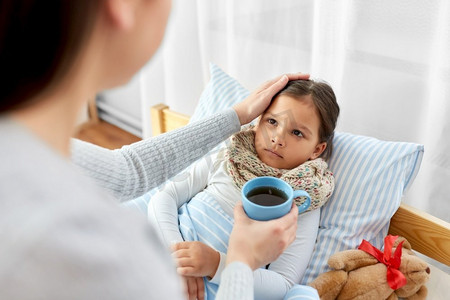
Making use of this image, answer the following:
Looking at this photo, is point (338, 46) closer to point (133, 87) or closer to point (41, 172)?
point (41, 172)

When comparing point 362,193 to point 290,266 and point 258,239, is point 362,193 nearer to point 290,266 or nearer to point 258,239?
point 290,266

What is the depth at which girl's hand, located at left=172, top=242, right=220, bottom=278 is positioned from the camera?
100cm

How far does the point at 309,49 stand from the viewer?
1.59 metres

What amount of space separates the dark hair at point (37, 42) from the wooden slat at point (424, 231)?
3.50ft

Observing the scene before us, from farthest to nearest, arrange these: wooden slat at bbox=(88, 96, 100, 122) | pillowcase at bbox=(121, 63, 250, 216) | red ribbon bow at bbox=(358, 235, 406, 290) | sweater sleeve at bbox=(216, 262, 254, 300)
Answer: wooden slat at bbox=(88, 96, 100, 122)
pillowcase at bbox=(121, 63, 250, 216)
red ribbon bow at bbox=(358, 235, 406, 290)
sweater sleeve at bbox=(216, 262, 254, 300)

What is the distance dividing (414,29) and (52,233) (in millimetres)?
1239

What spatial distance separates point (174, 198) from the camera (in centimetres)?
128

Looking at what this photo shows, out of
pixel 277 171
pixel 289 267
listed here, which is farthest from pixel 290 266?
pixel 277 171

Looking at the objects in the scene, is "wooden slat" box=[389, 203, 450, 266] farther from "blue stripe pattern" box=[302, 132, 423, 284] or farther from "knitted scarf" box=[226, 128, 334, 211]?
"knitted scarf" box=[226, 128, 334, 211]

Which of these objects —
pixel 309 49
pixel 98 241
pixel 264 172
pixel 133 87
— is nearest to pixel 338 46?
pixel 309 49

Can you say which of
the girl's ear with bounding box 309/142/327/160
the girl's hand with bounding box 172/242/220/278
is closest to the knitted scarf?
the girl's ear with bounding box 309/142/327/160

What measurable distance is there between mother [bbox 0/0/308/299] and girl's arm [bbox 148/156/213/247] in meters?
0.68

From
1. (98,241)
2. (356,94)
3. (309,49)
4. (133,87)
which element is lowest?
(133,87)

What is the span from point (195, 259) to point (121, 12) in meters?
0.70
